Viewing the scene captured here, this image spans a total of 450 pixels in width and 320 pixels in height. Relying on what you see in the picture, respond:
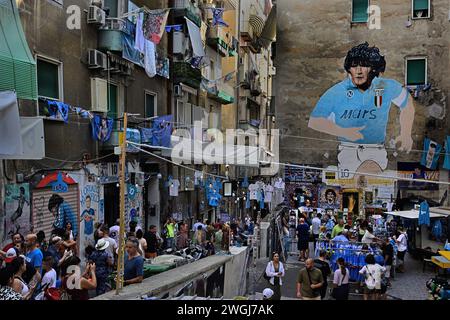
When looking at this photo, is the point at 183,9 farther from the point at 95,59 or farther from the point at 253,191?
the point at 253,191

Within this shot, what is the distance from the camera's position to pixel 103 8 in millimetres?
15453

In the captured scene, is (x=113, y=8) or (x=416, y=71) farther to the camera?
(x=416, y=71)

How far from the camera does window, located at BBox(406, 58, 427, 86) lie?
22484 millimetres

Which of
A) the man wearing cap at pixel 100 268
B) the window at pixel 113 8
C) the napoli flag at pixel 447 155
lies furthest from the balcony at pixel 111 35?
the napoli flag at pixel 447 155

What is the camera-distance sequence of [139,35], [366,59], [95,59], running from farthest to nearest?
1. [366,59]
2. [139,35]
3. [95,59]

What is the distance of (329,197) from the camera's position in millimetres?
23547

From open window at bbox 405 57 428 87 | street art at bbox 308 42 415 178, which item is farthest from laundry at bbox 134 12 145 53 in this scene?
open window at bbox 405 57 428 87

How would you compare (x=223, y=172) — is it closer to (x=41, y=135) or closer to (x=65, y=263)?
(x=41, y=135)

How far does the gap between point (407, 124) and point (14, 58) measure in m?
17.9

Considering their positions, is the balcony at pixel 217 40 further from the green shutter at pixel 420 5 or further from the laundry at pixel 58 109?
the laundry at pixel 58 109

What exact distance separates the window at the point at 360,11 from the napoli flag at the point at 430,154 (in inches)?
245

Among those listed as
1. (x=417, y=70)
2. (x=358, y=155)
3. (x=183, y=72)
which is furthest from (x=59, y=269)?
(x=417, y=70)

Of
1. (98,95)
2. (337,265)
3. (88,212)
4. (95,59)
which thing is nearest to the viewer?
(337,265)
